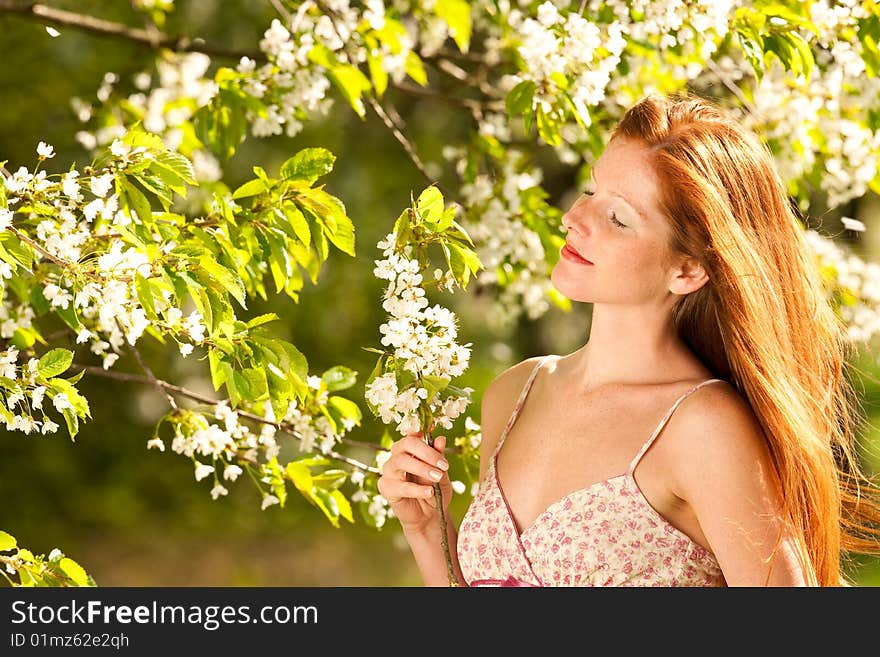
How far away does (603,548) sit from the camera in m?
1.71

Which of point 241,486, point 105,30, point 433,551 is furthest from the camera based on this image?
point 241,486

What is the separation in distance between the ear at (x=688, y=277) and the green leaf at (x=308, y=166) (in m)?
0.61

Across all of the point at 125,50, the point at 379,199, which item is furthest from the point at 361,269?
the point at 125,50

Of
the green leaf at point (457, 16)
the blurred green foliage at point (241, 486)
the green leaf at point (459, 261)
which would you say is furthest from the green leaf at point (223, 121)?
the blurred green foliage at point (241, 486)

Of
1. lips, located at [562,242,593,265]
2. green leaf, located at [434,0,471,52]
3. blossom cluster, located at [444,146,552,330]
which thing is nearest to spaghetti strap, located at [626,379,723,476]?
lips, located at [562,242,593,265]

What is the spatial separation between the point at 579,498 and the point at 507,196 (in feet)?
3.81

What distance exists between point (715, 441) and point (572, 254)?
1.23 feet

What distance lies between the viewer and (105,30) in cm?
296

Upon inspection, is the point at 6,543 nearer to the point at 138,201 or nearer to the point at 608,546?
the point at 138,201

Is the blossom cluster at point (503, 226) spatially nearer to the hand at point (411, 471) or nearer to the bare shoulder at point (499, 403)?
the bare shoulder at point (499, 403)

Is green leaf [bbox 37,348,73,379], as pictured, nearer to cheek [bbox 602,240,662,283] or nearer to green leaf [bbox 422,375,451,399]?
green leaf [bbox 422,375,451,399]

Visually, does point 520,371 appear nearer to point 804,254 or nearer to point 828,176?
point 804,254

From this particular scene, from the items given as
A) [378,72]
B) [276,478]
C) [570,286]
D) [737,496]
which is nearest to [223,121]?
[378,72]

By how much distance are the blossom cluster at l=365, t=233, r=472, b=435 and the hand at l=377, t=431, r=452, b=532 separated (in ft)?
0.28
